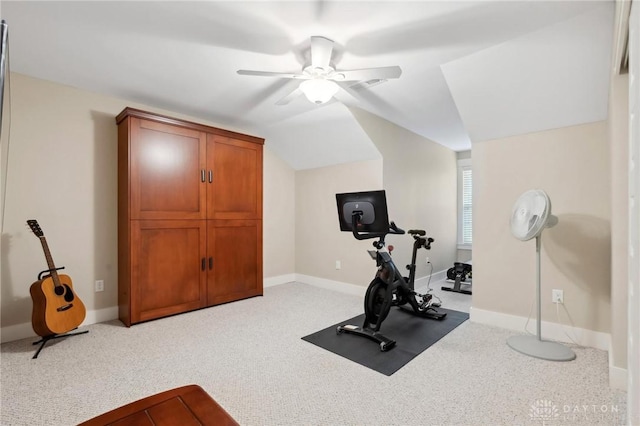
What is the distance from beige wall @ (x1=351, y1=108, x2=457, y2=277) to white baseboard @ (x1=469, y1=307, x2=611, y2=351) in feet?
4.59

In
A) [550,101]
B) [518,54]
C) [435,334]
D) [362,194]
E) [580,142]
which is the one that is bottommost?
[435,334]

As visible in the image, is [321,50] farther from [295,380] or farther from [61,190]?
[61,190]

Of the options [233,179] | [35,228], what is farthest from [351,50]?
[35,228]

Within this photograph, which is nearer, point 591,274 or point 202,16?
point 202,16

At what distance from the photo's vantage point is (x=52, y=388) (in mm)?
2043

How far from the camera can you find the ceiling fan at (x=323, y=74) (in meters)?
2.12

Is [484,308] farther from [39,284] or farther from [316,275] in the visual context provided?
[39,284]

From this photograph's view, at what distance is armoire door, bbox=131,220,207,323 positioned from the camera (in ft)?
10.4

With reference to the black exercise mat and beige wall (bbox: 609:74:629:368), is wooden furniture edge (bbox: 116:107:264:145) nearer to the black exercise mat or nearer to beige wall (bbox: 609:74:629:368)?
the black exercise mat

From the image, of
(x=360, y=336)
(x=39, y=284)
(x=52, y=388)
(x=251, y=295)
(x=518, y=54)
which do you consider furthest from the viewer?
(x=251, y=295)

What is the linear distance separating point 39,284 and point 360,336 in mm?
2773

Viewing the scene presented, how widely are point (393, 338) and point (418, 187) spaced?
277 centimetres

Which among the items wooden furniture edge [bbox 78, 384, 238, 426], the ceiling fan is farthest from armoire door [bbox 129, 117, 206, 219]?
wooden furniture edge [bbox 78, 384, 238, 426]

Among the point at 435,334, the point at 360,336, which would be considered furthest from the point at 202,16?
the point at 435,334
